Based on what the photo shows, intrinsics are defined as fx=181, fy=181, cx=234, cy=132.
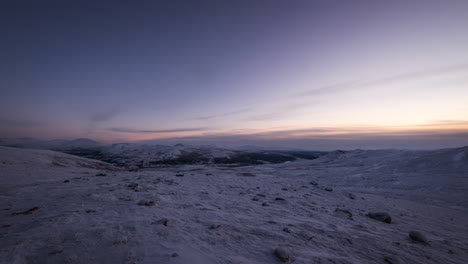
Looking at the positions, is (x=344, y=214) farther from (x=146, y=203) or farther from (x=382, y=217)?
(x=146, y=203)

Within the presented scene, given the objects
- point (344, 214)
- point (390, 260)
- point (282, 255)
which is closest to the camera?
point (282, 255)

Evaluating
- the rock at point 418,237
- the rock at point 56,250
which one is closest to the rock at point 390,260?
the rock at point 418,237

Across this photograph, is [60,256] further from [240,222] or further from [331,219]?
[331,219]

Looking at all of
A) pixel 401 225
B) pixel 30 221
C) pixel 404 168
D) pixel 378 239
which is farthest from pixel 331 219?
pixel 404 168

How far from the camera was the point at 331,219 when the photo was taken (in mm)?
7355

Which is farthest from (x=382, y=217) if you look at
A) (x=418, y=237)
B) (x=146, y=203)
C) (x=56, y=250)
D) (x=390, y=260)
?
(x=56, y=250)

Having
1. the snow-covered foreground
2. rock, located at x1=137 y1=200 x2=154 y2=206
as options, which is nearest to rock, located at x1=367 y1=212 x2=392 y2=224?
the snow-covered foreground

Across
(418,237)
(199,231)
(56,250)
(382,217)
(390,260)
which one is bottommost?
(382,217)

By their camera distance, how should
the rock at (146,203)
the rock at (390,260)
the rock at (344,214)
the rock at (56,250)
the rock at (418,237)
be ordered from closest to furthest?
the rock at (56,250) < the rock at (390,260) < the rock at (418,237) < the rock at (146,203) < the rock at (344,214)

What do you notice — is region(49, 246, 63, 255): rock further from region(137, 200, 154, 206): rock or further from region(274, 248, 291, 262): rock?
region(274, 248, 291, 262): rock

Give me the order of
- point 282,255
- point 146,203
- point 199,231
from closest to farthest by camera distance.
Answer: point 282,255
point 199,231
point 146,203

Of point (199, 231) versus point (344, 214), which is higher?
point (199, 231)

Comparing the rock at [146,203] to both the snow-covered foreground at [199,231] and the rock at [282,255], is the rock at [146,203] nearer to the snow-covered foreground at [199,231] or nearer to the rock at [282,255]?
the snow-covered foreground at [199,231]

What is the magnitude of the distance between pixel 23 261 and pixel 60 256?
1.77 feet
